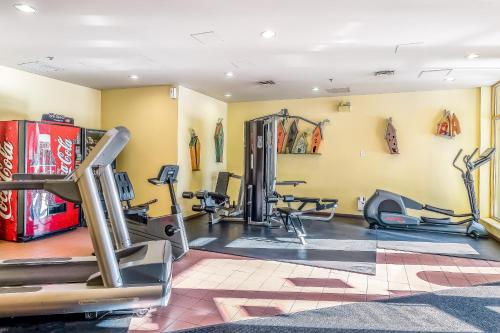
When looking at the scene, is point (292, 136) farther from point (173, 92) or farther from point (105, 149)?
point (105, 149)

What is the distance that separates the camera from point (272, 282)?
3.12 m

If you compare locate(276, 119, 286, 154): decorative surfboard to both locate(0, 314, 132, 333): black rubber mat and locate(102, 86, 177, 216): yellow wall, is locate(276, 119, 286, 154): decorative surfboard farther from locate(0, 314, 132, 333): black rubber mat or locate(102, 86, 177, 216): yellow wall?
locate(0, 314, 132, 333): black rubber mat

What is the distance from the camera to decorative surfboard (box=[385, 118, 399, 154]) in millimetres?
6168

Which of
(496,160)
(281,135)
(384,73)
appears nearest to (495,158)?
(496,160)

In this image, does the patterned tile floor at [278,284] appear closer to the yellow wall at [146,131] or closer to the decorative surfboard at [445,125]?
the yellow wall at [146,131]

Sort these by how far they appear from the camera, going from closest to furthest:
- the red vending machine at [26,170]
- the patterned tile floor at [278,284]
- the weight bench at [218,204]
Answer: the patterned tile floor at [278,284]
the red vending machine at [26,170]
the weight bench at [218,204]

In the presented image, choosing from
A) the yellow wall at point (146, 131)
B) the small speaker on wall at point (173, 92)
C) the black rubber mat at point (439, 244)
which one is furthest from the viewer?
the yellow wall at point (146, 131)

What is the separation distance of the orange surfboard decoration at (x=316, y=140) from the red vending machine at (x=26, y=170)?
174 inches

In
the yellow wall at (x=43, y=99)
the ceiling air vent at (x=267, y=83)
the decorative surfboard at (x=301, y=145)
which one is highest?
the ceiling air vent at (x=267, y=83)

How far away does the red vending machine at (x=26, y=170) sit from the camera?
4.45m

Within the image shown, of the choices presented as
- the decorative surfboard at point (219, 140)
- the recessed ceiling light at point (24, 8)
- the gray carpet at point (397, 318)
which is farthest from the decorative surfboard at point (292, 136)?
the recessed ceiling light at point (24, 8)

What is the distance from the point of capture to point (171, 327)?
2.31 m

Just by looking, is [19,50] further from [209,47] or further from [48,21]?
[209,47]

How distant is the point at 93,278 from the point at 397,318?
218 centimetres
